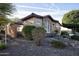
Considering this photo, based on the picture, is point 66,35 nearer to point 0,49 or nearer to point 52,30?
point 52,30

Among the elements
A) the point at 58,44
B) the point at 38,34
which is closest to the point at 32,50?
the point at 38,34

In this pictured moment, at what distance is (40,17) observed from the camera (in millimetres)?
10898

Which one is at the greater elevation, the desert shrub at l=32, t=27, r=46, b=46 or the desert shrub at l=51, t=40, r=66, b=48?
the desert shrub at l=32, t=27, r=46, b=46

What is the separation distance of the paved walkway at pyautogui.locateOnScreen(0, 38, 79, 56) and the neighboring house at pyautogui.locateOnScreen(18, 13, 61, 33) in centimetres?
23

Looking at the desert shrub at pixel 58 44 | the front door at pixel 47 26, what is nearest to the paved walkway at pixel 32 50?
the desert shrub at pixel 58 44

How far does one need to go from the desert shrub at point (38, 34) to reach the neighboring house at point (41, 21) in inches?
2.5

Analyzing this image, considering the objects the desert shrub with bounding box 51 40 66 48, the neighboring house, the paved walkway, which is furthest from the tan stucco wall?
the desert shrub with bounding box 51 40 66 48

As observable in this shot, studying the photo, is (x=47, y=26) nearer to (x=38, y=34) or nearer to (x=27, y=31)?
(x=38, y=34)

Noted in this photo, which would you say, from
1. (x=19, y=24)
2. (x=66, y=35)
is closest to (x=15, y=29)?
(x=19, y=24)

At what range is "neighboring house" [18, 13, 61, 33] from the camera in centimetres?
1088

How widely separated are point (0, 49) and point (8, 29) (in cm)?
34

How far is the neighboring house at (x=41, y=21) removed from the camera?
10.9m

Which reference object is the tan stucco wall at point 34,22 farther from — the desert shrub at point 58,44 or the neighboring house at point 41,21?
the desert shrub at point 58,44

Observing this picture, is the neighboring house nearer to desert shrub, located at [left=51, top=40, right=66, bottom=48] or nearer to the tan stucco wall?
the tan stucco wall
